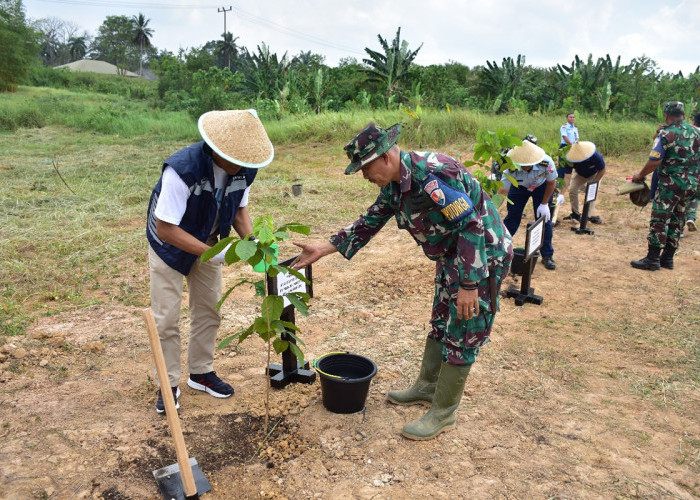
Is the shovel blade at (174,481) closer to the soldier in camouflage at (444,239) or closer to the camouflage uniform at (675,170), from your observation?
the soldier in camouflage at (444,239)

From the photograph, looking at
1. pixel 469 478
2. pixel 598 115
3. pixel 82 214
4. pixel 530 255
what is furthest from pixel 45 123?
pixel 469 478

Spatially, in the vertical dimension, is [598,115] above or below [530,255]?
above

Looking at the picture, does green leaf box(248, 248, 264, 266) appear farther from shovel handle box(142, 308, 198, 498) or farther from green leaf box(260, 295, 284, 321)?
shovel handle box(142, 308, 198, 498)

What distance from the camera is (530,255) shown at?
14.6 ft

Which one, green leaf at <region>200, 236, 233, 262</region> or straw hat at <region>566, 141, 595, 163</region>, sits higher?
straw hat at <region>566, 141, 595, 163</region>

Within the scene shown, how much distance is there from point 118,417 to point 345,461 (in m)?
1.28

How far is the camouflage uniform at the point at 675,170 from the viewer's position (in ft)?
16.8

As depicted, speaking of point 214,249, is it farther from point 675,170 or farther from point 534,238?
point 675,170

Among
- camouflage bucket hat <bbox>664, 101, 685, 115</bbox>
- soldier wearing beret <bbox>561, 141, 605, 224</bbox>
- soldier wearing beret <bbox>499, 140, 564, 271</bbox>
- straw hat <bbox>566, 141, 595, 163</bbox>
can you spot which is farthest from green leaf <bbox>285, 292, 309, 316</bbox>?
straw hat <bbox>566, 141, 595, 163</bbox>

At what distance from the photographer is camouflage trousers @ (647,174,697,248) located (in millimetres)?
5242

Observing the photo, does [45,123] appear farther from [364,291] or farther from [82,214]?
[364,291]

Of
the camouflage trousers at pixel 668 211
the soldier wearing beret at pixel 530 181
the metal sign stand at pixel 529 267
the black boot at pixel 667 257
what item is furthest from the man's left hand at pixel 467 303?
the black boot at pixel 667 257

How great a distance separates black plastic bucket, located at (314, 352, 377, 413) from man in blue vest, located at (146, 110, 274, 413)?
2.06 ft

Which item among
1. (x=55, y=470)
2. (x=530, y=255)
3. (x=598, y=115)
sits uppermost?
(x=598, y=115)
